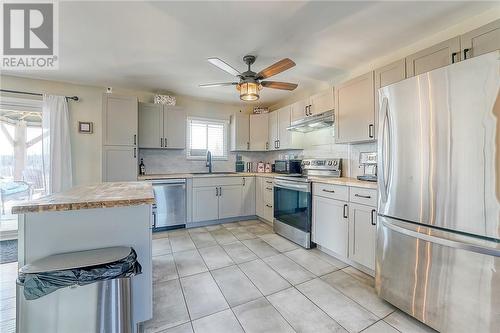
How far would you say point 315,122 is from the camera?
122 inches

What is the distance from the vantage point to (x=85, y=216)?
1.31 m

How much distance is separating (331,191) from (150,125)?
122 inches

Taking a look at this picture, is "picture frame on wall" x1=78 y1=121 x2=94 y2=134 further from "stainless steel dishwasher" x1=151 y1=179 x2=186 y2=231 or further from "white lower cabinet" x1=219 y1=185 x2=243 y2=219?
"white lower cabinet" x1=219 y1=185 x2=243 y2=219

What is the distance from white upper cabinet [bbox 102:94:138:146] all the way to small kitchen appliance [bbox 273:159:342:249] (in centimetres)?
249

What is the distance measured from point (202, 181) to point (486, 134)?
3385mm

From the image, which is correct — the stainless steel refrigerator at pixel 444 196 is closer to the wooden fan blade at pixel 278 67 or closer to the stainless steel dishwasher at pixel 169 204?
the wooden fan blade at pixel 278 67

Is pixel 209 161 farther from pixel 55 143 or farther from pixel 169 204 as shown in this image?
pixel 55 143

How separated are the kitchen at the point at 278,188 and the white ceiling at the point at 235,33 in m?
0.02

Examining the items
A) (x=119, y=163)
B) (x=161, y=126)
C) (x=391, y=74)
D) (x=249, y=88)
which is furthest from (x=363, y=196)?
(x=119, y=163)

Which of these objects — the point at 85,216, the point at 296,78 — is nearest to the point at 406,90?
the point at 296,78

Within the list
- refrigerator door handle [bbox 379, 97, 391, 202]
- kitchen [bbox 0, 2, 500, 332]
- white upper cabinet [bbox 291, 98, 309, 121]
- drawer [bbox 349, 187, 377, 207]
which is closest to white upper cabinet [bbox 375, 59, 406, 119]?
kitchen [bbox 0, 2, 500, 332]

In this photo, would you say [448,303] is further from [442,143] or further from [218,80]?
[218,80]

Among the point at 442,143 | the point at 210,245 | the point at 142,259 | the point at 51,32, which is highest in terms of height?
the point at 51,32

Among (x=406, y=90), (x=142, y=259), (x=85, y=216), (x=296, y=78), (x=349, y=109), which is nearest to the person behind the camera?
(x=85, y=216)
